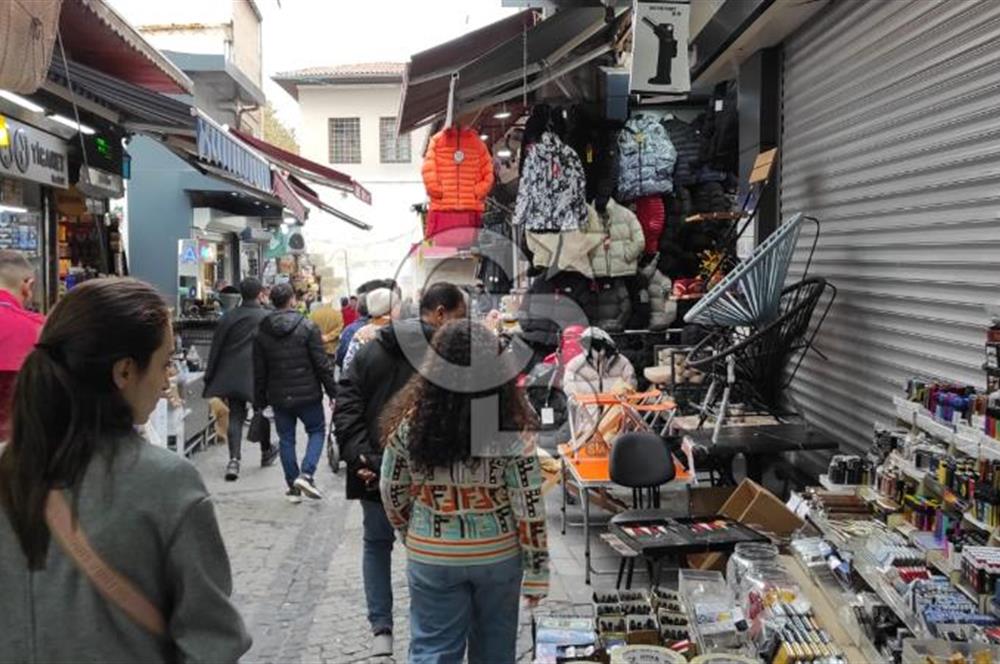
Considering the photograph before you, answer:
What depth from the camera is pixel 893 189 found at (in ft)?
16.9

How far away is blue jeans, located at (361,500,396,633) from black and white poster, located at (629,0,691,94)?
4.03 meters

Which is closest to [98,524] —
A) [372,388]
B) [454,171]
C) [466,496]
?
[466,496]

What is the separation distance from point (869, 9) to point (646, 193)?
3.72 metres

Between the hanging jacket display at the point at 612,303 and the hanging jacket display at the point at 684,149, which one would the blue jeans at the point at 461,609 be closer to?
the hanging jacket display at the point at 612,303

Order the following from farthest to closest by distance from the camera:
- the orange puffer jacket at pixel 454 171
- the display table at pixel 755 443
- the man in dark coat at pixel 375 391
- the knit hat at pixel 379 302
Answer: the orange puffer jacket at pixel 454 171, the knit hat at pixel 379 302, the display table at pixel 755 443, the man in dark coat at pixel 375 391

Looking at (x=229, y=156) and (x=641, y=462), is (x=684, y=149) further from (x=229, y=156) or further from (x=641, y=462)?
(x=641, y=462)

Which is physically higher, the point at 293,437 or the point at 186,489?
the point at 186,489

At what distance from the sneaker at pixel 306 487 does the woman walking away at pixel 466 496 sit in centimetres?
466

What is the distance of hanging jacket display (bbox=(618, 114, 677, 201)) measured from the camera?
357 inches

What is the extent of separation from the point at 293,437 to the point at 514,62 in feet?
13.8

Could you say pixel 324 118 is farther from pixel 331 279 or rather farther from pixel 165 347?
pixel 165 347

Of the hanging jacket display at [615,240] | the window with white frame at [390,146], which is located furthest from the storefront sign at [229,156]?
the window with white frame at [390,146]

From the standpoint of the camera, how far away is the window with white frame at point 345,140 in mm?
31953

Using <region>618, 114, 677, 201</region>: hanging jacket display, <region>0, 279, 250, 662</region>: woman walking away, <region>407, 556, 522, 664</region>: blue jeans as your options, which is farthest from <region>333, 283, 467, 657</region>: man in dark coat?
<region>618, 114, 677, 201</region>: hanging jacket display
